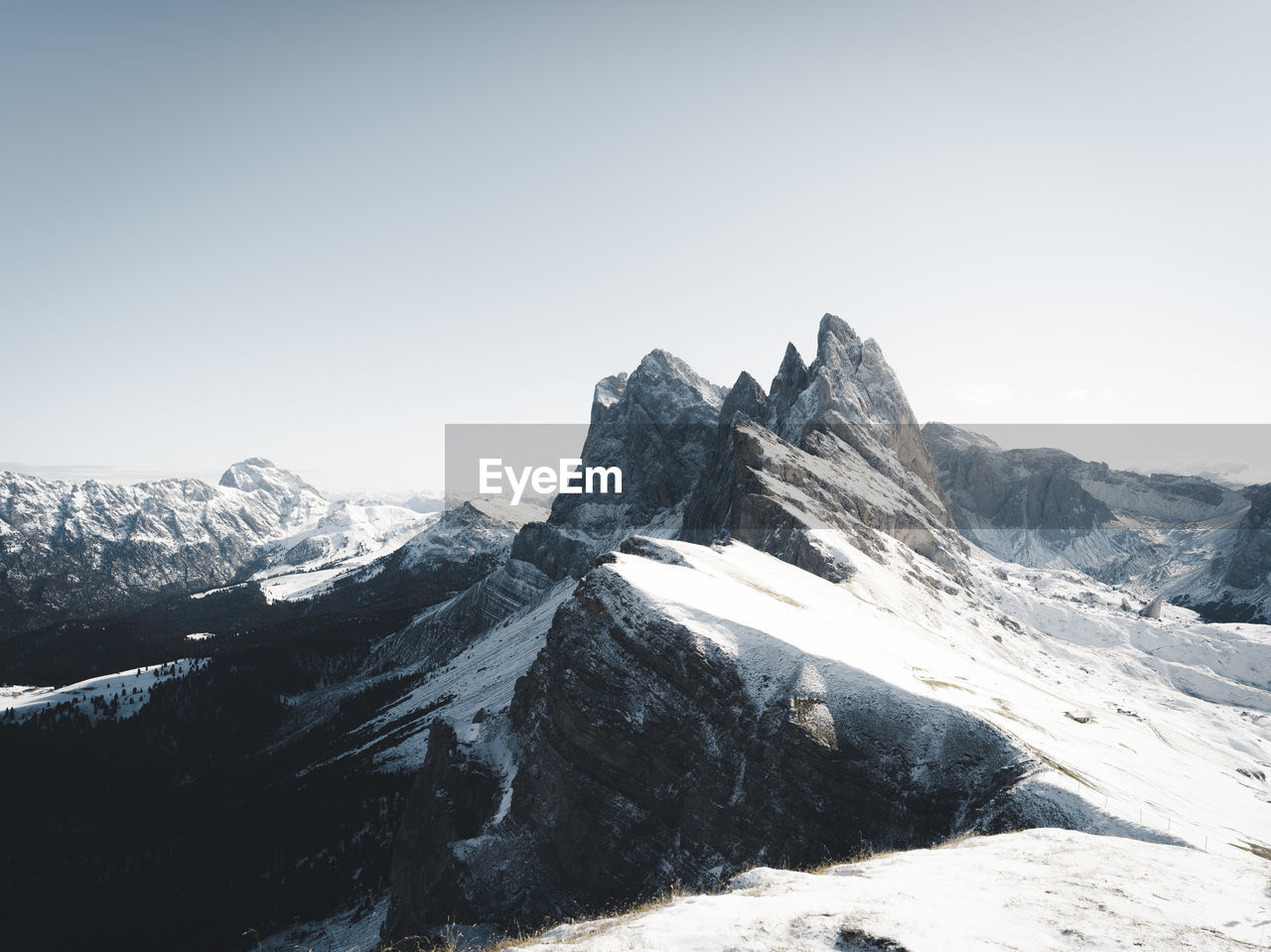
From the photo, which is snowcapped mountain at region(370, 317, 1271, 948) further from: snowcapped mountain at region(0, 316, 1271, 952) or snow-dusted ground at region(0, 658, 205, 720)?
snow-dusted ground at region(0, 658, 205, 720)

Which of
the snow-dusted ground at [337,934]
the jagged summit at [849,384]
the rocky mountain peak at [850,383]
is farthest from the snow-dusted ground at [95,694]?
the rocky mountain peak at [850,383]

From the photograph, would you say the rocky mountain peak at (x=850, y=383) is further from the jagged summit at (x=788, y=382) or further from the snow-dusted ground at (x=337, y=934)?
the snow-dusted ground at (x=337, y=934)

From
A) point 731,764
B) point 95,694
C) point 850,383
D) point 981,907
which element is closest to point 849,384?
point 850,383

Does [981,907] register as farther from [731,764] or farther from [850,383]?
[850,383]

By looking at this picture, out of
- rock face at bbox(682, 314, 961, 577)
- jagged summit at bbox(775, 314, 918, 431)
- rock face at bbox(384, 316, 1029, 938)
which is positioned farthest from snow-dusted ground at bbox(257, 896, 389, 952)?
jagged summit at bbox(775, 314, 918, 431)

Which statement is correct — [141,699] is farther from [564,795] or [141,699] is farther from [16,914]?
[564,795]

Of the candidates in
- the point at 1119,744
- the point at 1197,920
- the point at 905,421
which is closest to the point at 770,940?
the point at 1197,920
